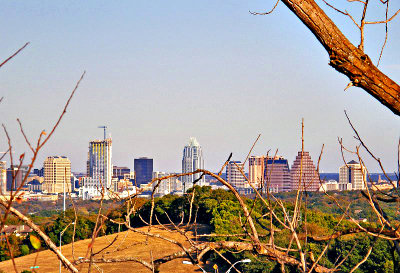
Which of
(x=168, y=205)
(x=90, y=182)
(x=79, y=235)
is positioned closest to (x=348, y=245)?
(x=168, y=205)

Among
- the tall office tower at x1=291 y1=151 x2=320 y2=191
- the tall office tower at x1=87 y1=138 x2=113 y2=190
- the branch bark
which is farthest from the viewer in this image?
the tall office tower at x1=87 y1=138 x2=113 y2=190

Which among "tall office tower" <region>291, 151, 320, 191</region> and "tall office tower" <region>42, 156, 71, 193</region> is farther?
"tall office tower" <region>42, 156, 71, 193</region>

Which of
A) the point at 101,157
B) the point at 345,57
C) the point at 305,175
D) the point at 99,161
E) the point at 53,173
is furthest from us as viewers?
the point at 101,157

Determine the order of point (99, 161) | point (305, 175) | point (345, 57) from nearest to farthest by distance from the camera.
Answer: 1. point (345, 57)
2. point (305, 175)
3. point (99, 161)

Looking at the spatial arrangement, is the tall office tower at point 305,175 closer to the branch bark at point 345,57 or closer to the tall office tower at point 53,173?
the branch bark at point 345,57

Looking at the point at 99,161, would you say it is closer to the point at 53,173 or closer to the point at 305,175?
the point at 53,173

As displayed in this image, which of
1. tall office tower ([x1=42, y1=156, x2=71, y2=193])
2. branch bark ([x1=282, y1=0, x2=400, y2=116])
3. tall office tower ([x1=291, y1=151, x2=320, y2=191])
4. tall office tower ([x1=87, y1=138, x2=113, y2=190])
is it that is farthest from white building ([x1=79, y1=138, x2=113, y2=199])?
branch bark ([x1=282, y1=0, x2=400, y2=116])

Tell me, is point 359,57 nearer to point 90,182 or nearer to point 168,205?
point 168,205

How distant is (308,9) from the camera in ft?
5.28

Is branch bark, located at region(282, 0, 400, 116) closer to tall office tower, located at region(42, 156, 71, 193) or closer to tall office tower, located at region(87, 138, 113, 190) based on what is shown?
tall office tower, located at region(42, 156, 71, 193)

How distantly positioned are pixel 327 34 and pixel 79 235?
122ft

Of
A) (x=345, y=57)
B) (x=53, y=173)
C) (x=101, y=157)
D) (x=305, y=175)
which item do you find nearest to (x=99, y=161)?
(x=101, y=157)

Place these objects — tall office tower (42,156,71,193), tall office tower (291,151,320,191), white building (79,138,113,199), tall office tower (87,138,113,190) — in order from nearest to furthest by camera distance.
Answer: tall office tower (291,151,320,191), tall office tower (42,156,71,193), white building (79,138,113,199), tall office tower (87,138,113,190)

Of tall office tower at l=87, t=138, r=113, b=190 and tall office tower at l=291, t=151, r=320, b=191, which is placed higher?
tall office tower at l=87, t=138, r=113, b=190
